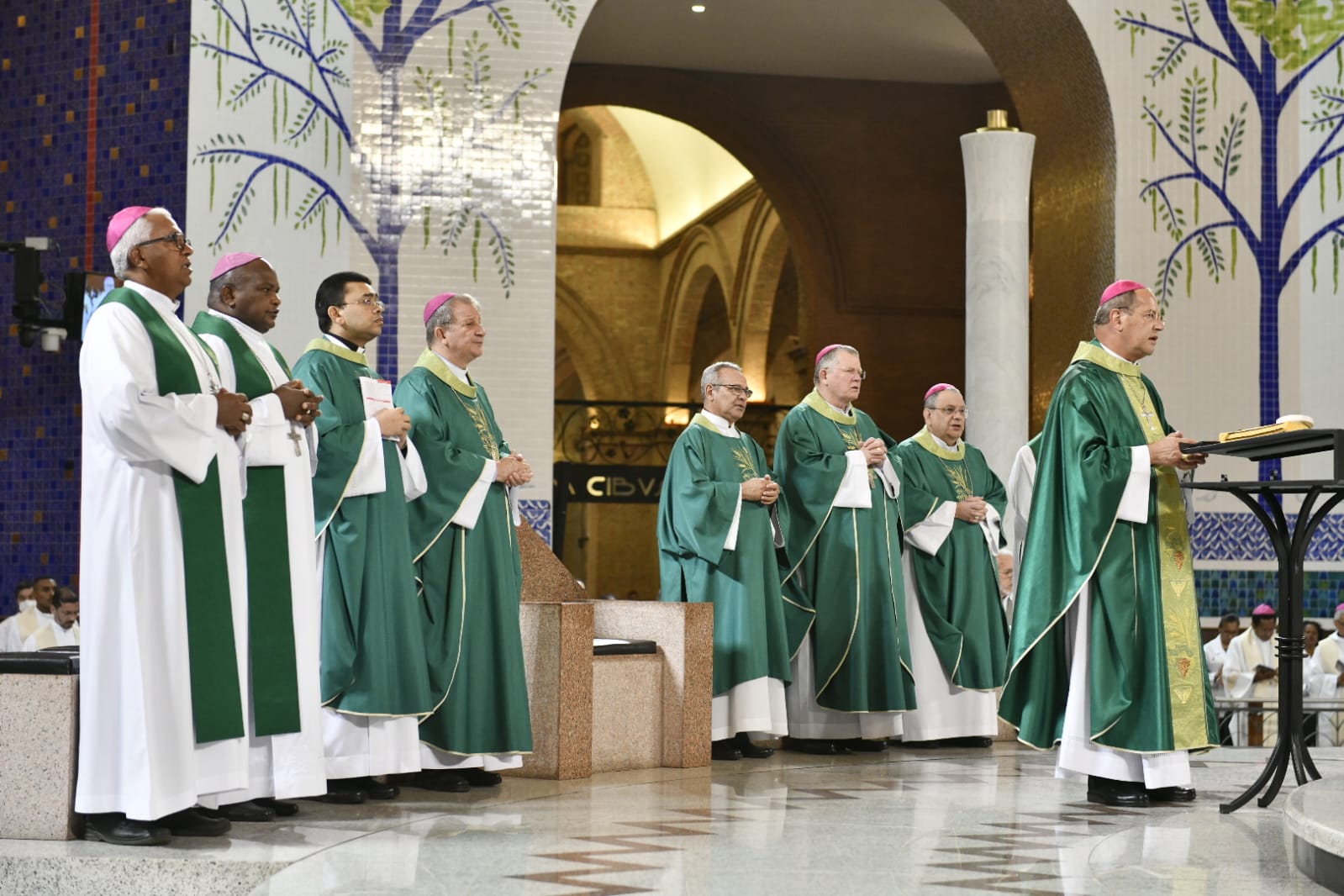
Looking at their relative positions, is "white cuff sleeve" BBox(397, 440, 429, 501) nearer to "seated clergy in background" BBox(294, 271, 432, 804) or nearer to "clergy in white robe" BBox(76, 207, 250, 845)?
"seated clergy in background" BBox(294, 271, 432, 804)

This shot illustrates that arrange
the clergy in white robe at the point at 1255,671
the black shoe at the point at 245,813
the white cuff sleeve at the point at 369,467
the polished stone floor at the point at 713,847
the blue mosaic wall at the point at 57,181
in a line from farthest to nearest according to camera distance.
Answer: the clergy in white robe at the point at 1255,671 → the blue mosaic wall at the point at 57,181 → the white cuff sleeve at the point at 369,467 → the black shoe at the point at 245,813 → the polished stone floor at the point at 713,847

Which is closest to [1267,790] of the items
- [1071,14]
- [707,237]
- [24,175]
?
[1071,14]

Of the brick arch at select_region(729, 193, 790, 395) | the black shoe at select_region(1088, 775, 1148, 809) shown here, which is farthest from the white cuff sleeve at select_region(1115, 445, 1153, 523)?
the brick arch at select_region(729, 193, 790, 395)

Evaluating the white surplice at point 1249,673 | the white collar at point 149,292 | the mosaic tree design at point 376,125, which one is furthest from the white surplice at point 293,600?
the white surplice at point 1249,673

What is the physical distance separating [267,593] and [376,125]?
16.4ft

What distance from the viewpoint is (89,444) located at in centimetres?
500

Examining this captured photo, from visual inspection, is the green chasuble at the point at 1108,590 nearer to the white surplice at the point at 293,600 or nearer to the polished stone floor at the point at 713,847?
the polished stone floor at the point at 713,847

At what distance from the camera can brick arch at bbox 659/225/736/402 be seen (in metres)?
23.4

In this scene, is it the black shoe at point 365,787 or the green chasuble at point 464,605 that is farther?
the green chasuble at point 464,605

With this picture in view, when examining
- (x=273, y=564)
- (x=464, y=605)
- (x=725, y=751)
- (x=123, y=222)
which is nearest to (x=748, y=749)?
(x=725, y=751)

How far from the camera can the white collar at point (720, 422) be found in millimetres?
8383

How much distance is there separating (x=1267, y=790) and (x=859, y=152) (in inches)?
443

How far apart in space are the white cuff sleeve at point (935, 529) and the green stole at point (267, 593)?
408 cm

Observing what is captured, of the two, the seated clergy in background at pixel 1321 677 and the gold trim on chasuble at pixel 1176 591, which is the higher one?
the gold trim on chasuble at pixel 1176 591
